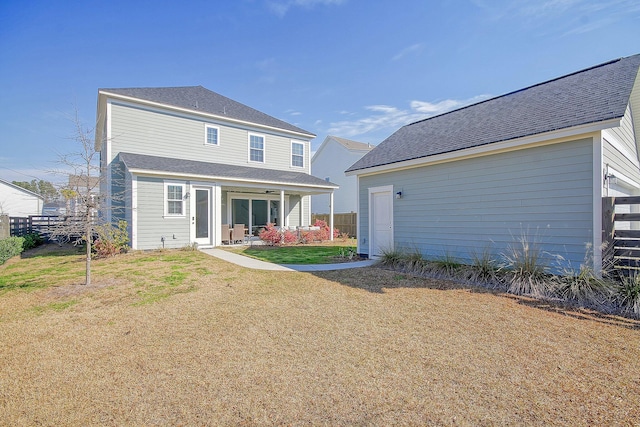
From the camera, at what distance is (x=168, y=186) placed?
12.5m

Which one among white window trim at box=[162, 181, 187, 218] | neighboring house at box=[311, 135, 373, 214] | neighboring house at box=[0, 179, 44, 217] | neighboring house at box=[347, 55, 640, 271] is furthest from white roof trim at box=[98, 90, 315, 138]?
neighboring house at box=[0, 179, 44, 217]

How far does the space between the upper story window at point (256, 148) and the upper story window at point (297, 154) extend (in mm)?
2009

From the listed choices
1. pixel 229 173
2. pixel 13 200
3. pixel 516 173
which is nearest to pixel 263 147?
pixel 229 173

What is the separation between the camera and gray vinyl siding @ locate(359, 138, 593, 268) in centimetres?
613

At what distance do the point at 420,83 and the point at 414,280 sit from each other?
32.0ft

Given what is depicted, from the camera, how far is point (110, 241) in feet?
34.9

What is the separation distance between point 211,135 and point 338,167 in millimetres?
13167

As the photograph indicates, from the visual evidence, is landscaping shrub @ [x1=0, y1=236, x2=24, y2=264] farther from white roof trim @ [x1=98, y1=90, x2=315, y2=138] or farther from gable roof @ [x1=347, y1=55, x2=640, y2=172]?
gable roof @ [x1=347, y1=55, x2=640, y2=172]

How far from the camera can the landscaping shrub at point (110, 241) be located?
10.5 meters

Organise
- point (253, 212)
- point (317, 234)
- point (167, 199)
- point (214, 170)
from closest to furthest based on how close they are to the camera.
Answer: point (167, 199)
point (214, 170)
point (317, 234)
point (253, 212)

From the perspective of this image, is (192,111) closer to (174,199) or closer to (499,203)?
(174,199)

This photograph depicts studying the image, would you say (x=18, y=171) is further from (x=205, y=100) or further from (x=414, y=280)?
(x=414, y=280)

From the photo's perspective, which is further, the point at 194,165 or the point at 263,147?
the point at 263,147

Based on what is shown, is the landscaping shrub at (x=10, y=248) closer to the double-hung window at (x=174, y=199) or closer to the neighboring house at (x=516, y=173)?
the double-hung window at (x=174, y=199)
